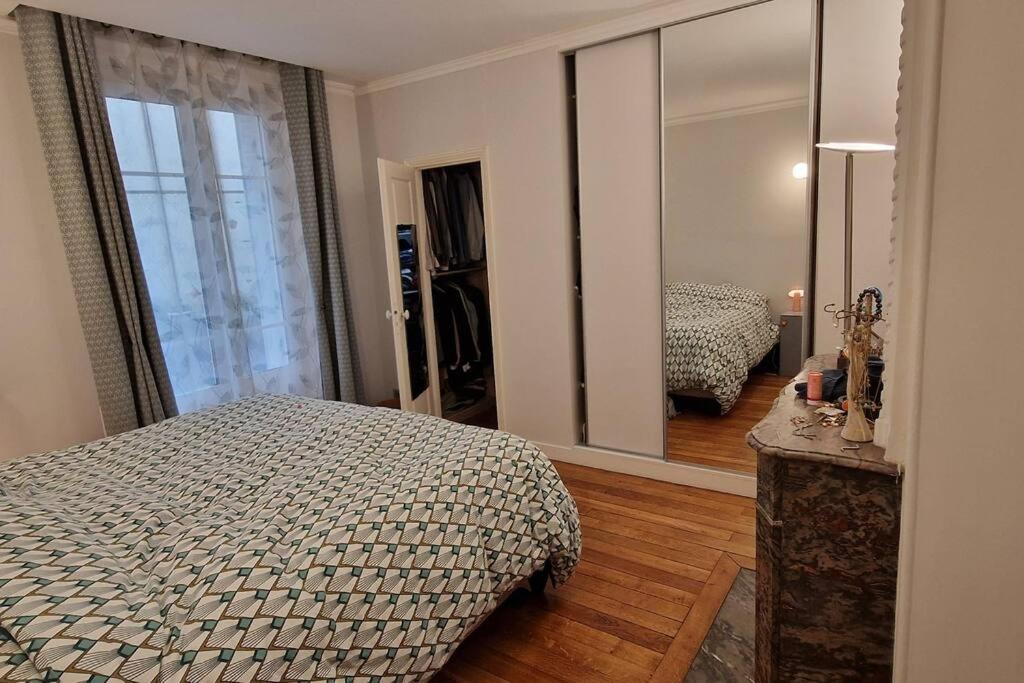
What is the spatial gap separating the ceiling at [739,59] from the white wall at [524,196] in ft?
2.27

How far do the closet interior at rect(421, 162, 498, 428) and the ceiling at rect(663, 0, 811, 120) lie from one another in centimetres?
182

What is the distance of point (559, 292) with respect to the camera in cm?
351

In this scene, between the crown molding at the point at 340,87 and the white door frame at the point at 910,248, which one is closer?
the white door frame at the point at 910,248

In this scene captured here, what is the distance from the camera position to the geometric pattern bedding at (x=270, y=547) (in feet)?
4.12

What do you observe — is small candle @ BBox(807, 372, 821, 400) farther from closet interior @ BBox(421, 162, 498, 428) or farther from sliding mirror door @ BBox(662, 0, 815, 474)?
closet interior @ BBox(421, 162, 498, 428)

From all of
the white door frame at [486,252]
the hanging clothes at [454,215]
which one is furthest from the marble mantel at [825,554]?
the hanging clothes at [454,215]

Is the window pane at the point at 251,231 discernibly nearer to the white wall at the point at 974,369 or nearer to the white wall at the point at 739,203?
the white wall at the point at 739,203

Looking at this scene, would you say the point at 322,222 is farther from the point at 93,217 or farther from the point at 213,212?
the point at 93,217

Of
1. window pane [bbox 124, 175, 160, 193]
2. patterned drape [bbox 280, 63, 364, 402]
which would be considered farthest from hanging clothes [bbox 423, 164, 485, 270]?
window pane [bbox 124, 175, 160, 193]

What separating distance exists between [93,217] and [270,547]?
225 centimetres

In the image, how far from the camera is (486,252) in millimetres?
3926

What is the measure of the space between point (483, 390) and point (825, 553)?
3565 mm

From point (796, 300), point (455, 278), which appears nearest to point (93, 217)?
point (455, 278)

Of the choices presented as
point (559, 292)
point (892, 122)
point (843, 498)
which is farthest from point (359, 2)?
point (843, 498)
